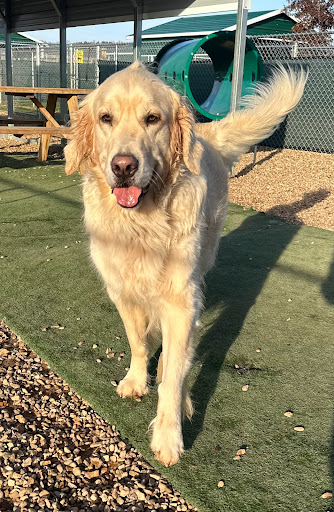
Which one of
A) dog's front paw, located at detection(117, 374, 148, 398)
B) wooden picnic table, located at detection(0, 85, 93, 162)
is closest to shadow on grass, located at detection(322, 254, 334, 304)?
dog's front paw, located at detection(117, 374, 148, 398)

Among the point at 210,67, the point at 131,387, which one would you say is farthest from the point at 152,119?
the point at 210,67

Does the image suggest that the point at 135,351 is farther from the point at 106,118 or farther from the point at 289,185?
the point at 289,185

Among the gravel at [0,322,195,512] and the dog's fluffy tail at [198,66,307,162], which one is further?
the dog's fluffy tail at [198,66,307,162]

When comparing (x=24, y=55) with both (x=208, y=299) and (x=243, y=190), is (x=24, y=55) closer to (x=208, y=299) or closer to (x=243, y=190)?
(x=243, y=190)

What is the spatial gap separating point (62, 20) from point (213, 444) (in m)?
12.9

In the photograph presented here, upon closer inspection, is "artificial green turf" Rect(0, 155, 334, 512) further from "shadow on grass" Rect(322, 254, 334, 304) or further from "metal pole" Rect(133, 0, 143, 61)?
"metal pole" Rect(133, 0, 143, 61)

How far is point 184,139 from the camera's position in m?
2.51

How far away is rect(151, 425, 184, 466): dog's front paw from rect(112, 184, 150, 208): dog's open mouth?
111cm

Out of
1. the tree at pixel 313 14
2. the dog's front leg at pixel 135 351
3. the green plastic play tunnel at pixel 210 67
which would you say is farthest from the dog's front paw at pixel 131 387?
the tree at pixel 313 14

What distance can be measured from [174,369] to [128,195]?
2.94ft

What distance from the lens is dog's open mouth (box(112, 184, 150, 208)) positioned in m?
2.24

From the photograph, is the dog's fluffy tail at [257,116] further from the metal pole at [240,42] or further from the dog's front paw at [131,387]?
the metal pole at [240,42]

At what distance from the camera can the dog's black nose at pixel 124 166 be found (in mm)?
2129

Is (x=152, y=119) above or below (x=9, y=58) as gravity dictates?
below
